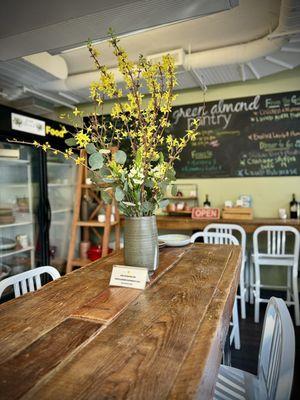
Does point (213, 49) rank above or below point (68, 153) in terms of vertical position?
above

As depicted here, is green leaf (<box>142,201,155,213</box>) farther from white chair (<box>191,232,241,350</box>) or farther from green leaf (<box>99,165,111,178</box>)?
white chair (<box>191,232,241,350</box>)

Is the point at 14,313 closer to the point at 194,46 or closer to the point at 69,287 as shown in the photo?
the point at 69,287

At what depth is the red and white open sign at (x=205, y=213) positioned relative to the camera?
3.52 metres

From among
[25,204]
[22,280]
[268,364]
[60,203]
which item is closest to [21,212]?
[25,204]

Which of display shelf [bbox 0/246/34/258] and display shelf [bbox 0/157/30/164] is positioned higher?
display shelf [bbox 0/157/30/164]

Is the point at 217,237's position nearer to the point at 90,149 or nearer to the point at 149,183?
the point at 149,183

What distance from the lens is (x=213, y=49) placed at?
2895mm

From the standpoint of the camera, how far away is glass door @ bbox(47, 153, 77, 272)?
13.5 ft

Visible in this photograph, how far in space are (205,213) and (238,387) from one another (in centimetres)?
250

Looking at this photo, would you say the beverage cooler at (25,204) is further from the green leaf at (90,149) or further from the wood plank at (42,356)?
the wood plank at (42,356)

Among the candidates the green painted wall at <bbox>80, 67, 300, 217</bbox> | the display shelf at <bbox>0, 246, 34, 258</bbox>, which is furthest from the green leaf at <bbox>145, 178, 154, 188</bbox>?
the green painted wall at <bbox>80, 67, 300, 217</bbox>

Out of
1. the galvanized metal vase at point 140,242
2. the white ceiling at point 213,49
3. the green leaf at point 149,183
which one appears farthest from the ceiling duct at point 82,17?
the galvanized metal vase at point 140,242

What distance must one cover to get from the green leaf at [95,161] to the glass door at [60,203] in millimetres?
2958

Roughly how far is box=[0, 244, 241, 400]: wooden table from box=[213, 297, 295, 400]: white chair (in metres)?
0.17
